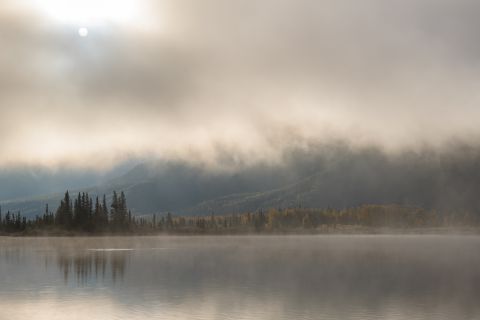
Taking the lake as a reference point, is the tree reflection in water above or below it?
above

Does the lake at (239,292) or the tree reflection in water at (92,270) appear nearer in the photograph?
the lake at (239,292)

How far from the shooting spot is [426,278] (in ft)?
261

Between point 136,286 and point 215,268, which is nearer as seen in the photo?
point 136,286

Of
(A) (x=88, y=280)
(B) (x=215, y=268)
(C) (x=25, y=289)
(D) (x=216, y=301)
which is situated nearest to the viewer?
(D) (x=216, y=301)

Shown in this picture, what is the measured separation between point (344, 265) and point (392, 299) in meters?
44.2

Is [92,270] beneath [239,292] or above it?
above

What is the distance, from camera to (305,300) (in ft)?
187

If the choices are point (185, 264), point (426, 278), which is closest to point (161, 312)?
point (426, 278)

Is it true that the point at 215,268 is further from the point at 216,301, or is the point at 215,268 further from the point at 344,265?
the point at 216,301

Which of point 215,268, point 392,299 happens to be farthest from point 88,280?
point 392,299

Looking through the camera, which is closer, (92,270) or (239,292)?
(239,292)

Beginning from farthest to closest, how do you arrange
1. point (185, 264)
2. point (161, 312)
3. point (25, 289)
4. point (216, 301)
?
point (185, 264), point (25, 289), point (216, 301), point (161, 312)

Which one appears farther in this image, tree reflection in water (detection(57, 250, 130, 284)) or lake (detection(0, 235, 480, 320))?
tree reflection in water (detection(57, 250, 130, 284))

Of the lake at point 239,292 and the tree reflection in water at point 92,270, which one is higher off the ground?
the tree reflection in water at point 92,270
